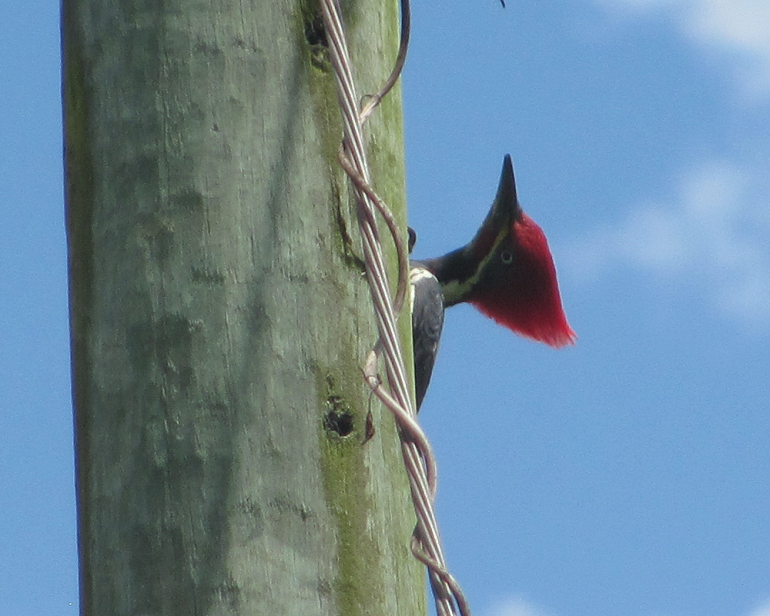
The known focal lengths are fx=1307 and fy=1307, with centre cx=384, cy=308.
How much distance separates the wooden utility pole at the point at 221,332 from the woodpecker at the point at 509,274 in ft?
11.8

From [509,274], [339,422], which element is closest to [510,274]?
[509,274]

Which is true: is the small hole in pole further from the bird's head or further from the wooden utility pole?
the bird's head

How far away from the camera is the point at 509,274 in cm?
529

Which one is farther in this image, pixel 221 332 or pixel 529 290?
pixel 529 290

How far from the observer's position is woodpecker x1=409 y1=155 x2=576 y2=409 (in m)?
5.24

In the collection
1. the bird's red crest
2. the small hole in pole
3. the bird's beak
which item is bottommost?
the small hole in pole

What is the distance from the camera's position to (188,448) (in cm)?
142

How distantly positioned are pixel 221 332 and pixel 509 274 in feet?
12.8

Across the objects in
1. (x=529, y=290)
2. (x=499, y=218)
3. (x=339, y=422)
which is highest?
(x=499, y=218)

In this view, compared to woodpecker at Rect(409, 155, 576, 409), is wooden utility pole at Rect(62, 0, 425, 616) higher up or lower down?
lower down

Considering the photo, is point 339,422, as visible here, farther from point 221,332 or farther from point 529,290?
point 529,290

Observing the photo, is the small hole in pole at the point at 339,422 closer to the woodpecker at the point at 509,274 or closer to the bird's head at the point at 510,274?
the woodpecker at the point at 509,274

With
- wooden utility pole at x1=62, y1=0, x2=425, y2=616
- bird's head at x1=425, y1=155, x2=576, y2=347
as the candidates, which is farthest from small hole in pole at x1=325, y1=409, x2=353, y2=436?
bird's head at x1=425, y1=155, x2=576, y2=347

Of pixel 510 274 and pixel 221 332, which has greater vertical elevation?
pixel 510 274
